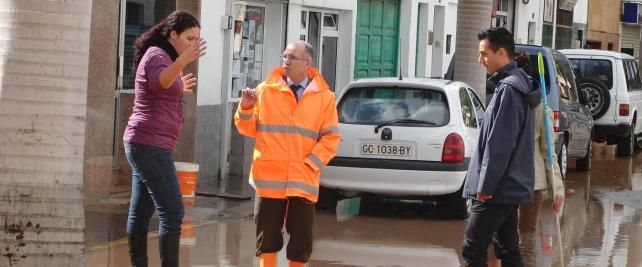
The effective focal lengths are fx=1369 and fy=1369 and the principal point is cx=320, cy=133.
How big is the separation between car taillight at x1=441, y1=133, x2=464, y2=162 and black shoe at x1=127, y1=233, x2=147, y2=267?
5599 mm

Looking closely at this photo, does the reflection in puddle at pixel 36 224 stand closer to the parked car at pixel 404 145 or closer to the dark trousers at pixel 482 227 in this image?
the dark trousers at pixel 482 227

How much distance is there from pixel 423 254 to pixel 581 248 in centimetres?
168

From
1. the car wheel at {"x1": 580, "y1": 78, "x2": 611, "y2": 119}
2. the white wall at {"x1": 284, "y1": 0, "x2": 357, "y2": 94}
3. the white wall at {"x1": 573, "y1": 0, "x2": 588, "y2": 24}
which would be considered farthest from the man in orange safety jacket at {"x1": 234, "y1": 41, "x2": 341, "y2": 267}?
the white wall at {"x1": 573, "y1": 0, "x2": 588, "y2": 24}

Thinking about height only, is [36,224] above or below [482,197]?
below

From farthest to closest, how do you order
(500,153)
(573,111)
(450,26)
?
(450,26) → (573,111) → (500,153)

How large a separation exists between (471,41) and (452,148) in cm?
627

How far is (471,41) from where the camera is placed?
19438mm

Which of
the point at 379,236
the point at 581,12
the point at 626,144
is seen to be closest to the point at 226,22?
the point at 379,236

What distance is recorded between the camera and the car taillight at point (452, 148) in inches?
527

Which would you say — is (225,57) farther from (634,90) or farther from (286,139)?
(634,90)

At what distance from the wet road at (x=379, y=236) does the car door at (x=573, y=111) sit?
2480mm

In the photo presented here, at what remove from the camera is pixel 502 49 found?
8.11m

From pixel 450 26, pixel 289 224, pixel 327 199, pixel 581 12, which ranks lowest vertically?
pixel 327 199

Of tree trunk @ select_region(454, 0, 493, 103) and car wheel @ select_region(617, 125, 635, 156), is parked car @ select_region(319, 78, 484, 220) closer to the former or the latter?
tree trunk @ select_region(454, 0, 493, 103)
